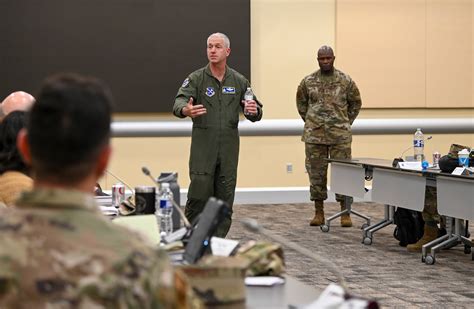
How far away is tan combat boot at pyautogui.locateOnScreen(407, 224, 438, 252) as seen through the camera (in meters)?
7.91

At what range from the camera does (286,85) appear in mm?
12273

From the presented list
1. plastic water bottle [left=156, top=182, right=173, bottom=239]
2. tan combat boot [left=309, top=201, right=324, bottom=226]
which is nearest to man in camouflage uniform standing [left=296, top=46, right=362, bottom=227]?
tan combat boot [left=309, top=201, right=324, bottom=226]

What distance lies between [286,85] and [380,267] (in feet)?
17.7

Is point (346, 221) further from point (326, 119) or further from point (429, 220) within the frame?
point (429, 220)

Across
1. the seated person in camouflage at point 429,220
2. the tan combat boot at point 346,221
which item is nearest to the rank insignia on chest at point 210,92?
the seated person in camouflage at point 429,220

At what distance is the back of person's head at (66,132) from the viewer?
161 cm

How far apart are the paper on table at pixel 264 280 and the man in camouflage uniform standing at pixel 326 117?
695 cm

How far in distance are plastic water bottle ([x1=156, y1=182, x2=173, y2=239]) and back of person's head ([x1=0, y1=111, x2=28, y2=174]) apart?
732 millimetres

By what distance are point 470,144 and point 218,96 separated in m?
6.59

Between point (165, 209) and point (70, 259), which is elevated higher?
point (70, 259)

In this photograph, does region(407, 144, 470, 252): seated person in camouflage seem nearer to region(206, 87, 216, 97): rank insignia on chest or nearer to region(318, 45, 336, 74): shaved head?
region(206, 87, 216, 97): rank insignia on chest

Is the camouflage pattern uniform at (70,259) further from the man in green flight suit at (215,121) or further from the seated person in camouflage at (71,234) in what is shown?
the man in green flight suit at (215,121)


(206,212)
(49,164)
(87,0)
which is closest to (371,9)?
(87,0)

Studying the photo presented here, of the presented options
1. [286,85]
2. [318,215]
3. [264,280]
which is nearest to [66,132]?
[264,280]
